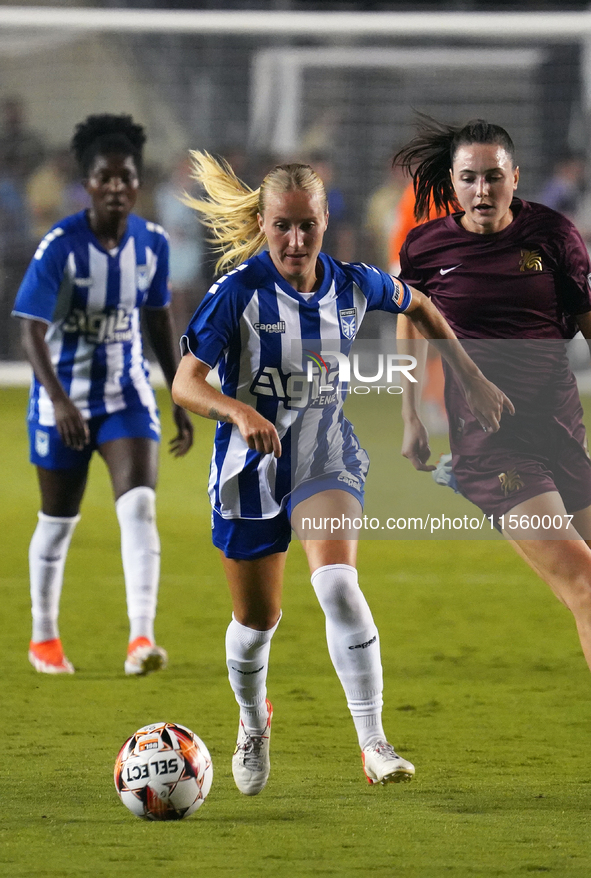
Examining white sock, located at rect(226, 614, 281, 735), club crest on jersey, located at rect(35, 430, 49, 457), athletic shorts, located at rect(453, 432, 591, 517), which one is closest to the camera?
white sock, located at rect(226, 614, 281, 735)

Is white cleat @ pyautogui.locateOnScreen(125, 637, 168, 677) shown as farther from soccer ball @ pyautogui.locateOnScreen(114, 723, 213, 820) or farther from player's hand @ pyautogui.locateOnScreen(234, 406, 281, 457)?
player's hand @ pyautogui.locateOnScreen(234, 406, 281, 457)

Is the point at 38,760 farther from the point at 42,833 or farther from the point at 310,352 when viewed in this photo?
the point at 310,352

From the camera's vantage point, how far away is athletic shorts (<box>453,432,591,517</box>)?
4.36 meters

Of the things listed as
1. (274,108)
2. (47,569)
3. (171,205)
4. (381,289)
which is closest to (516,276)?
(381,289)

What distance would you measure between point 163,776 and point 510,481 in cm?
146

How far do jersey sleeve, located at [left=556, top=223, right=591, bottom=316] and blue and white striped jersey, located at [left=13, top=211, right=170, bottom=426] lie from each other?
226 cm

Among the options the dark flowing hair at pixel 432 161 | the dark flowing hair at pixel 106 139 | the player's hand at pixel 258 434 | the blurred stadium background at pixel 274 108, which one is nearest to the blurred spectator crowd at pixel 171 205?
the blurred stadium background at pixel 274 108

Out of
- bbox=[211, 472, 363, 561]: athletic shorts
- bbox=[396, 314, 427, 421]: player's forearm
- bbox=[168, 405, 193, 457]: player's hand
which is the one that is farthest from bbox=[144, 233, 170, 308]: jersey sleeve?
bbox=[211, 472, 363, 561]: athletic shorts

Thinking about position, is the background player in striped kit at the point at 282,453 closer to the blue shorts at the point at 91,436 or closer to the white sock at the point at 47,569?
the blue shorts at the point at 91,436

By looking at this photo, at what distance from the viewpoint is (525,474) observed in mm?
4363

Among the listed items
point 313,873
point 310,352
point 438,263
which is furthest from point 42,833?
point 438,263

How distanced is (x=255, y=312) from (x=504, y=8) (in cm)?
1543

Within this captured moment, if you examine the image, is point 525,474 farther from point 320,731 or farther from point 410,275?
point 320,731

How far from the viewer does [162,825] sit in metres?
3.78
